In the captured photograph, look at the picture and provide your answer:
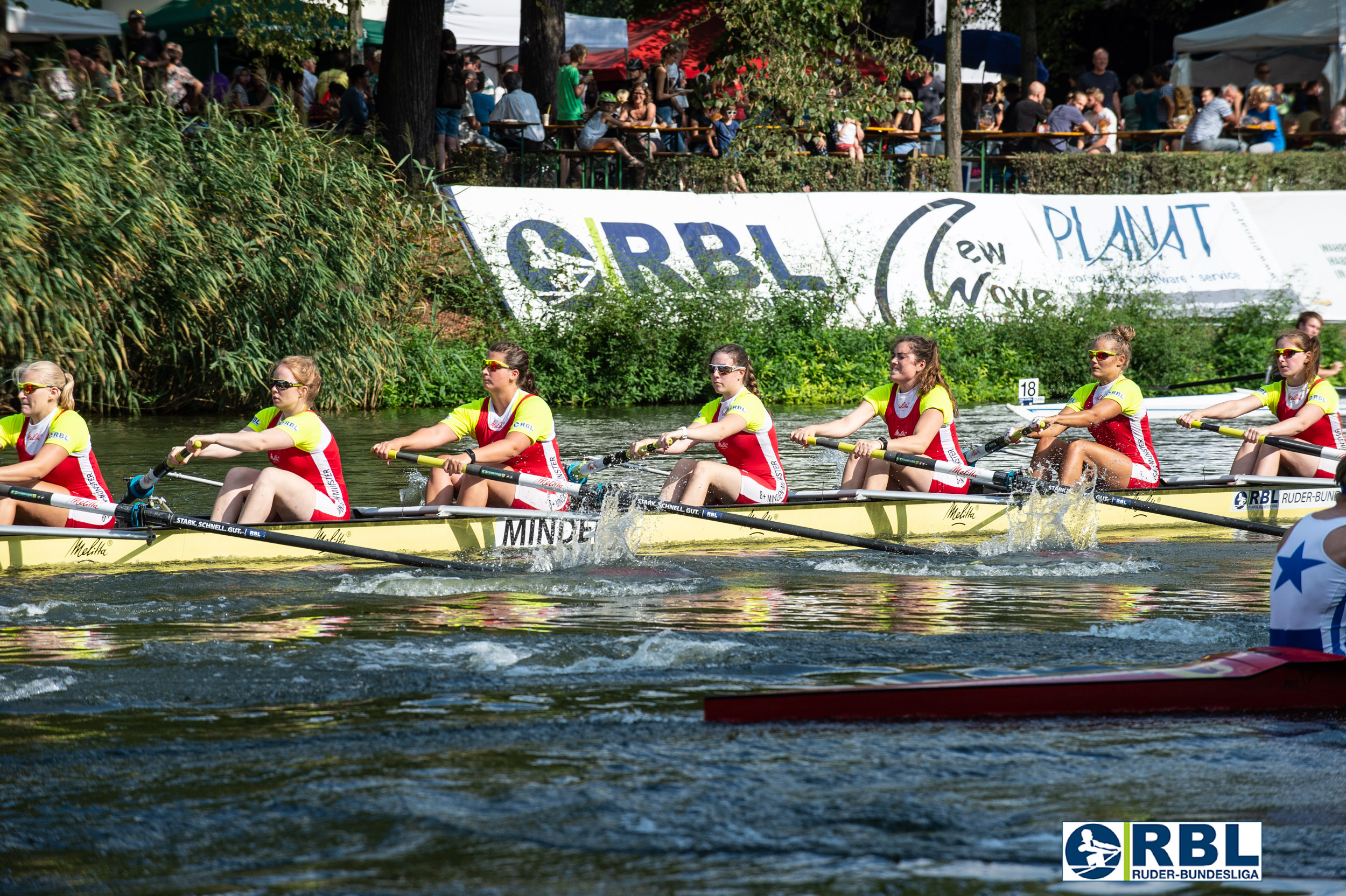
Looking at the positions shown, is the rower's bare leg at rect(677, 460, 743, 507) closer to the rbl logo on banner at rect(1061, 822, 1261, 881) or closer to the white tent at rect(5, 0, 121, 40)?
the rbl logo on banner at rect(1061, 822, 1261, 881)

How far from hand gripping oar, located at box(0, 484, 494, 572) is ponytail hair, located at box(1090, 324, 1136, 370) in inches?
187

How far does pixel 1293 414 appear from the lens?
10391 mm

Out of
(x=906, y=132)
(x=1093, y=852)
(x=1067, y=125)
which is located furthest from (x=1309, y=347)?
(x=1067, y=125)

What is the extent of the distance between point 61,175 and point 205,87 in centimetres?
581

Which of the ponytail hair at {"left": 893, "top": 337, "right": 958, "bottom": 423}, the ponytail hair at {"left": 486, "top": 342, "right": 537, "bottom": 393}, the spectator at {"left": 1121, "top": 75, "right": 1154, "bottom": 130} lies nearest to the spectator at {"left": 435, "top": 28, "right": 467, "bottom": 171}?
the ponytail hair at {"left": 486, "top": 342, "right": 537, "bottom": 393}

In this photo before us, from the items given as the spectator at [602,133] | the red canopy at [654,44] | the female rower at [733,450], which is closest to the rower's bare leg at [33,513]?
the female rower at [733,450]

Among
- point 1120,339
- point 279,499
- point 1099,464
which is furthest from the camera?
point 1099,464

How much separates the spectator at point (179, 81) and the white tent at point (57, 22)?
159 centimetres

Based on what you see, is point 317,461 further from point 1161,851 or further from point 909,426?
point 1161,851

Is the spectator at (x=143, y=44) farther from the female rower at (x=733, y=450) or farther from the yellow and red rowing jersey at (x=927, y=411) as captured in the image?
the yellow and red rowing jersey at (x=927, y=411)

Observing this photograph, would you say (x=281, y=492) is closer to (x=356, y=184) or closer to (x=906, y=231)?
(x=356, y=184)

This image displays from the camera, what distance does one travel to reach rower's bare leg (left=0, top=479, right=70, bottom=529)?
7816 millimetres

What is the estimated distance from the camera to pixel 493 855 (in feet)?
13.3

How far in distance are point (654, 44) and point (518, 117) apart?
10235 mm
